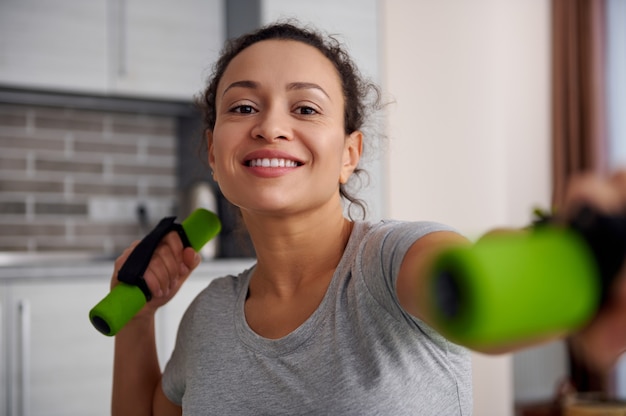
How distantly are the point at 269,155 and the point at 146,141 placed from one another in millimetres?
2759

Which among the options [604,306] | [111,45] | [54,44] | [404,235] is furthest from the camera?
[111,45]

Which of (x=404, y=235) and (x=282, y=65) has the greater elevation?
(x=282, y=65)

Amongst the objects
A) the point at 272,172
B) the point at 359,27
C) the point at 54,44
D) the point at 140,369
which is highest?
the point at 359,27

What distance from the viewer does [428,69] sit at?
3.88 meters

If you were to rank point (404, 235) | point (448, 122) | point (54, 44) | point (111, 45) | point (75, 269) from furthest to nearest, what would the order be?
A: point (448, 122), point (111, 45), point (54, 44), point (75, 269), point (404, 235)

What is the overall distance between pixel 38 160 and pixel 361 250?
9.26ft

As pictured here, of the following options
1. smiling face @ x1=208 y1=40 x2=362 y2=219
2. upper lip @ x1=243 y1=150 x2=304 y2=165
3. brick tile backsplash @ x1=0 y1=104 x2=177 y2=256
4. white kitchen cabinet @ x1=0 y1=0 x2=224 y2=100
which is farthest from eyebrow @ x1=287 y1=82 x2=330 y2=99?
brick tile backsplash @ x1=0 y1=104 x2=177 y2=256

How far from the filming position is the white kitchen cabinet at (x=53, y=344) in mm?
2709

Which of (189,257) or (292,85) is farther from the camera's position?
(189,257)

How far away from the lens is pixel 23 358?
271 cm

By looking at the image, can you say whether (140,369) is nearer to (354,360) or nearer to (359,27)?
(354,360)

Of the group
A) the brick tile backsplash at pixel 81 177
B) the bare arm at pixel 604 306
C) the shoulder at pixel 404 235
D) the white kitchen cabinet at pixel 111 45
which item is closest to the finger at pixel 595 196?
the bare arm at pixel 604 306

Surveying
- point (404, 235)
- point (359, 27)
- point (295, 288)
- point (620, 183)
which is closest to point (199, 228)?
point (295, 288)

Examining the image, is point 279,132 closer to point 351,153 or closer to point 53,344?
point 351,153
